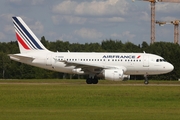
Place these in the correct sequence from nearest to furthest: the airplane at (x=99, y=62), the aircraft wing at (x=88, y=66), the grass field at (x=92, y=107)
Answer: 1. the grass field at (x=92, y=107)
2. the aircraft wing at (x=88, y=66)
3. the airplane at (x=99, y=62)

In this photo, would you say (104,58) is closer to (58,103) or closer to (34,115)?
(58,103)

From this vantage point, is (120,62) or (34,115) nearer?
(34,115)

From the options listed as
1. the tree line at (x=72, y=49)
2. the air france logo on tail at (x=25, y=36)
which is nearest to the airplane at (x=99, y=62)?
the air france logo on tail at (x=25, y=36)

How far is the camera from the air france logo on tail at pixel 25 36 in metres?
62.7

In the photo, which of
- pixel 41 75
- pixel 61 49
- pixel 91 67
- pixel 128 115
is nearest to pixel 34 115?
pixel 128 115

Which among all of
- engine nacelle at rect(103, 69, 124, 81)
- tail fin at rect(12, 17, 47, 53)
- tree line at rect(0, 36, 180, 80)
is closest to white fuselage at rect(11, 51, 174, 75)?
tail fin at rect(12, 17, 47, 53)

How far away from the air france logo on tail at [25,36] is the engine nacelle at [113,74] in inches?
370

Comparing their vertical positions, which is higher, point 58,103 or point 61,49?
point 61,49

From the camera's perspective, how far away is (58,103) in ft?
105

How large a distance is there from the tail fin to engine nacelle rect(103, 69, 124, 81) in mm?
9278

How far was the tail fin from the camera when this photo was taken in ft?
205

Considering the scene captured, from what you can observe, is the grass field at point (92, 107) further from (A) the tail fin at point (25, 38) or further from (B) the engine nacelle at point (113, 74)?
(A) the tail fin at point (25, 38)

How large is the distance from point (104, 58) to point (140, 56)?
4001 millimetres

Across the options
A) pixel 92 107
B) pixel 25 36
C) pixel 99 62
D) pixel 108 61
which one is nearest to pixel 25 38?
pixel 25 36
